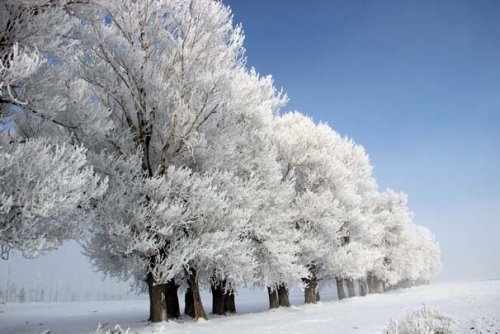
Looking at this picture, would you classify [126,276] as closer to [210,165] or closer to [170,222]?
[170,222]

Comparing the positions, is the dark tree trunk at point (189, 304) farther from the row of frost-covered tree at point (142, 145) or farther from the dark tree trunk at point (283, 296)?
the dark tree trunk at point (283, 296)

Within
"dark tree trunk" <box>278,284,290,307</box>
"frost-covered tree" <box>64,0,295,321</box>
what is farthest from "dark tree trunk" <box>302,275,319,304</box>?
"frost-covered tree" <box>64,0,295,321</box>

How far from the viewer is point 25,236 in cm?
777

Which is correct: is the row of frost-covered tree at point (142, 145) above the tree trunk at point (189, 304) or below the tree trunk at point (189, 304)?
above

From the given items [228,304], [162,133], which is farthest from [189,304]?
[162,133]

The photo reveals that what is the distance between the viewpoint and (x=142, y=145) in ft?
47.6

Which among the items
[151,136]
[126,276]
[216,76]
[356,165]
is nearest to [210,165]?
[151,136]

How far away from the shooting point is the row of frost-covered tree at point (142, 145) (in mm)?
7852

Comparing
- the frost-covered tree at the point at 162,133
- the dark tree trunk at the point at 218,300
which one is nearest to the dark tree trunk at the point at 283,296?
the dark tree trunk at the point at 218,300

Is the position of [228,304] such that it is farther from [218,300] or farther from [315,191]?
[315,191]

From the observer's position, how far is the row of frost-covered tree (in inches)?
309

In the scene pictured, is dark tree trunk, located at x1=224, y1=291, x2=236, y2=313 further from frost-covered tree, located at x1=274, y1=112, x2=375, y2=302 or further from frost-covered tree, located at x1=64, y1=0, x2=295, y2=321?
frost-covered tree, located at x1=64, y1=0, x2=295, y2=321

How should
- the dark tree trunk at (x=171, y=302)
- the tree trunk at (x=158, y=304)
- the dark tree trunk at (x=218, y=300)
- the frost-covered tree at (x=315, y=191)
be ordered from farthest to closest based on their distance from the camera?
the frost-covered tree at (x=315, y=191) → the dark tree trunk at (x=218, y=300) → the dark tree trunk at (x=171, y=302) → the tree trunk at (x=158, y=304)

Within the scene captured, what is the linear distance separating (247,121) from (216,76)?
5936 mm
